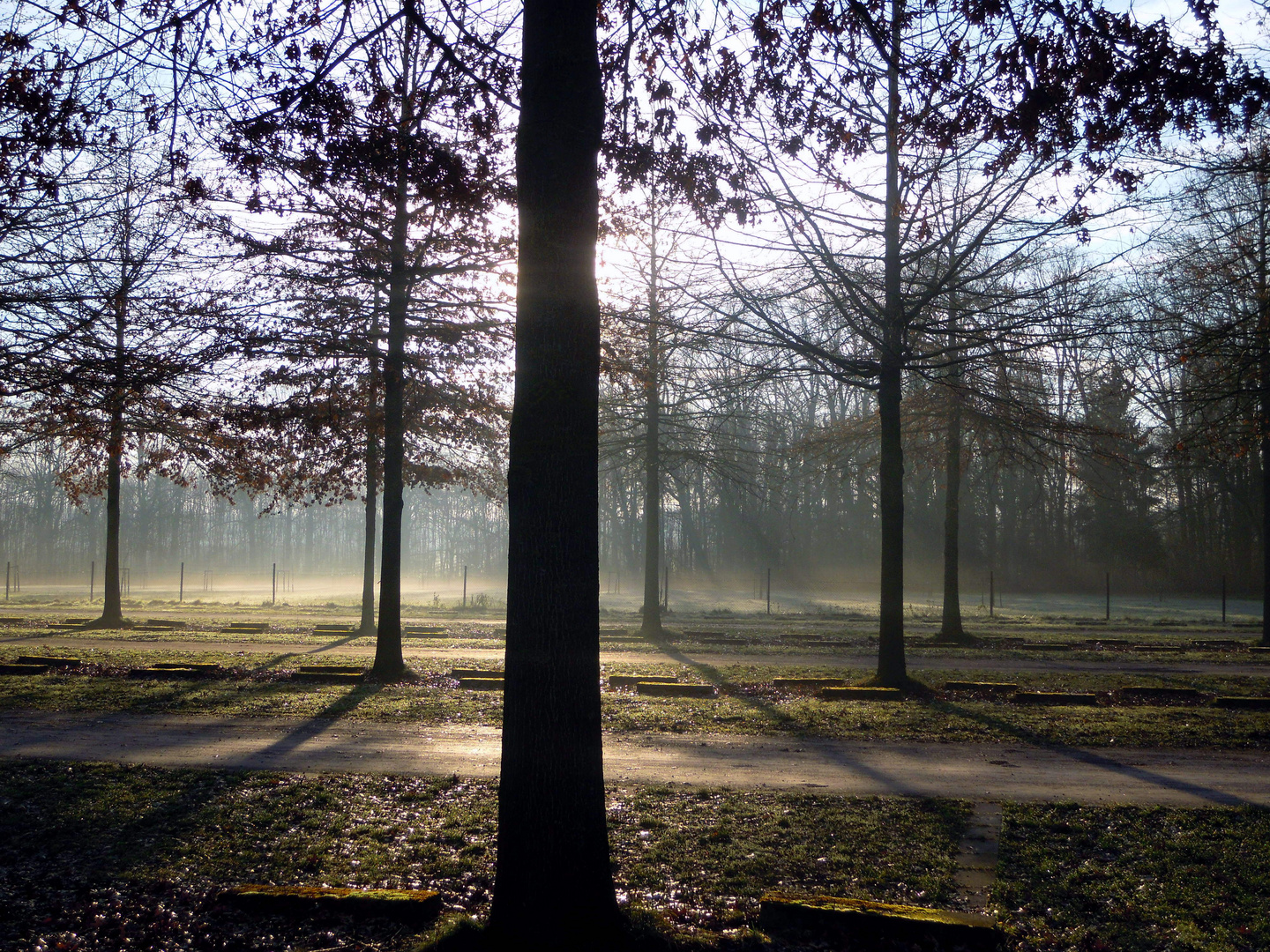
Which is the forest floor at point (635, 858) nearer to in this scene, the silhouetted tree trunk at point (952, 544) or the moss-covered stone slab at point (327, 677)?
the moss-covered stone slab at point (327, 677)

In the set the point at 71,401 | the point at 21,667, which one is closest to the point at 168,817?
the point at 71,401

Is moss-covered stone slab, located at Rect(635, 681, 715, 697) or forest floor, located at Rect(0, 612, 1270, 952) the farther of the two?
moss-covered stone slab, located at Rect(635, 681, 715, 697)

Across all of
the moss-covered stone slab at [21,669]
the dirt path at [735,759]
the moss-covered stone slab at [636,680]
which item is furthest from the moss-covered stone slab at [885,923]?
the moss-covered stone slab at [21,669]

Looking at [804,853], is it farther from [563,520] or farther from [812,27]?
[812,27]

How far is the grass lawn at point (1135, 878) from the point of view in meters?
3.88

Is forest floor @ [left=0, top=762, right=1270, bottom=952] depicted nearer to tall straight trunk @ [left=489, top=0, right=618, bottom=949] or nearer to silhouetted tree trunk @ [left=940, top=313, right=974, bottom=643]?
tall straight trunk @ [left=489, top=0, right=618, bottom=949]

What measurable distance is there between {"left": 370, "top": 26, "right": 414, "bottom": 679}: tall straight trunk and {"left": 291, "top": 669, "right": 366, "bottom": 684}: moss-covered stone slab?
0.26m

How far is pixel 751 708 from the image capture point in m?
9.55

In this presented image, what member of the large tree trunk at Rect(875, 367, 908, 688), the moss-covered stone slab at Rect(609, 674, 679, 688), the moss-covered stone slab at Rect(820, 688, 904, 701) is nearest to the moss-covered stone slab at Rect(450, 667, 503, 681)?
the moss-covered stone slab at Rect(609, 674, 679, 688)

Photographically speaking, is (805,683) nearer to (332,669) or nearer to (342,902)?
(332,669)

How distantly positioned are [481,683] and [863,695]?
5.04 metres

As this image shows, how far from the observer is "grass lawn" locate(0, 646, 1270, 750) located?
8.30 m

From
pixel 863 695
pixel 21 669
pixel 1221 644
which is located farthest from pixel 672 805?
pixel 1221 644

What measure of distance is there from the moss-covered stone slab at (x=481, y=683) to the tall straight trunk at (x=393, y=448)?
119 centimetres
